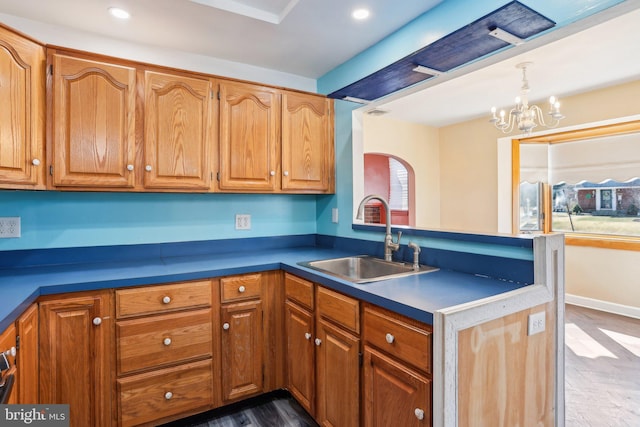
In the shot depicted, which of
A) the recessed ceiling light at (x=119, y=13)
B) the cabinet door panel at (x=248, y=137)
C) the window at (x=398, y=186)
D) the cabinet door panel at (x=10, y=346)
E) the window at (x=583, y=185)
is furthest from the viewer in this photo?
the window at (x=398, y=186)

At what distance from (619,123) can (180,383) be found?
4715mm

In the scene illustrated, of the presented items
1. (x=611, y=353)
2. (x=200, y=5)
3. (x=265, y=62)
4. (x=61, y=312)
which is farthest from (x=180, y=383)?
(x=611, y=353)

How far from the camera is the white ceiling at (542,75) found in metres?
2.27

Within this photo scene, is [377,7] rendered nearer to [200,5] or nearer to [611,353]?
[200,5]

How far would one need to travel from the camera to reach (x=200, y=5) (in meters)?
1.79

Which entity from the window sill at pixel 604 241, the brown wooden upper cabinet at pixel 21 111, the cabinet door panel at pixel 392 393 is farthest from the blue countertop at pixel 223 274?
the window sill at pixel 604 241

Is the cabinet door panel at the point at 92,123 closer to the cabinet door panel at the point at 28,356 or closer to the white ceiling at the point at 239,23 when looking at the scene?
the white ceiling at the point at 239,23

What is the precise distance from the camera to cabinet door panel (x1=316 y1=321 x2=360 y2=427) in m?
1.54

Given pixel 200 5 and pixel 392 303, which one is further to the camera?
pixel 200 5

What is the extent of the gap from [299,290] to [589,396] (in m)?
2.08

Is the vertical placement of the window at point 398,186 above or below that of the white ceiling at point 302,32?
below

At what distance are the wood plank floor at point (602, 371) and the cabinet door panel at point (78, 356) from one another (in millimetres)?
2616

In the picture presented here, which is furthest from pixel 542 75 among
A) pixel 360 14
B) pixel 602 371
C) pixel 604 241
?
pixel 602 371

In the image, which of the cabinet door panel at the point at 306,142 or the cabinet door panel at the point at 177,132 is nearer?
the cabinet door panel at the point at 177,132
